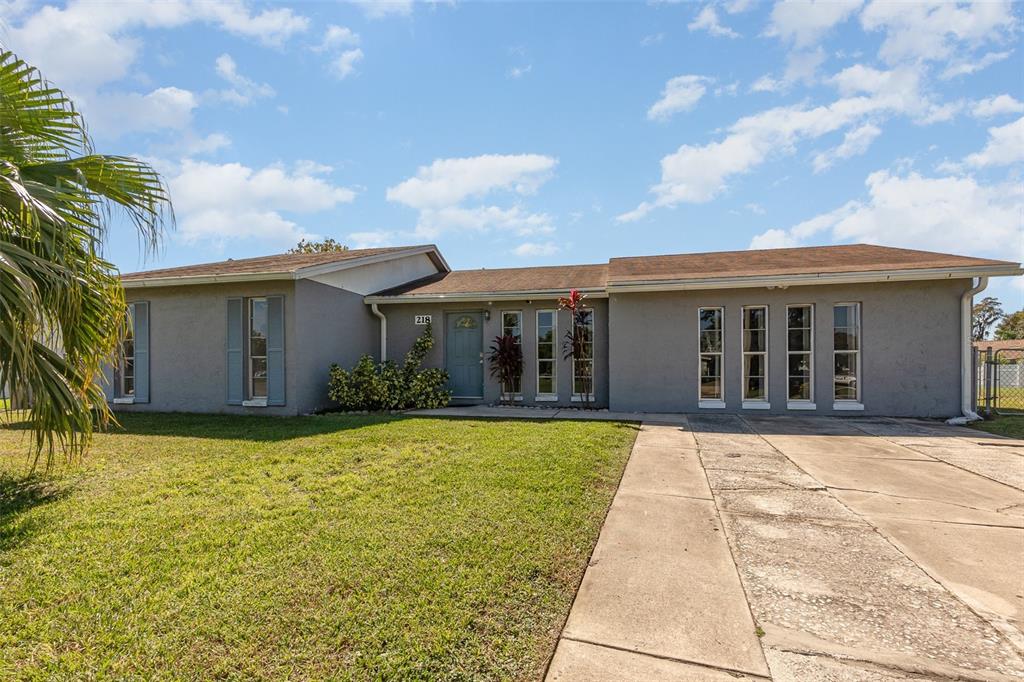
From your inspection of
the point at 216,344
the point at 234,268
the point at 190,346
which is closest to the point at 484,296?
the point at 234,268

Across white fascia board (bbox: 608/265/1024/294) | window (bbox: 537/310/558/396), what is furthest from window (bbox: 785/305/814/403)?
window (bbox: 537/310/558/396)

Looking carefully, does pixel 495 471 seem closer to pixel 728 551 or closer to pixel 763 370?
pixel 728 551

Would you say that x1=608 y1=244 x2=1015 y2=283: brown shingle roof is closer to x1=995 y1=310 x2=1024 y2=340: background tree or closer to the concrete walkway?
the concrete walkway

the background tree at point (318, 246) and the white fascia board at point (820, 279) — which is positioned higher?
the background tree at point (318, 246)

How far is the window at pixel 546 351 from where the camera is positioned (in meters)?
9.98

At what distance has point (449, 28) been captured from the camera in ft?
25.6

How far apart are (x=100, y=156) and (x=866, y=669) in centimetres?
589

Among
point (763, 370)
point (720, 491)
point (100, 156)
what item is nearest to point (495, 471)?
point (720, 491)

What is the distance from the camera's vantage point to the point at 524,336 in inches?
397

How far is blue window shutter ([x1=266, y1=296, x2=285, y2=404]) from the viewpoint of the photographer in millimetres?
8633

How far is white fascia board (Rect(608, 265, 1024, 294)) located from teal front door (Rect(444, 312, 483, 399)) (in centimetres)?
333

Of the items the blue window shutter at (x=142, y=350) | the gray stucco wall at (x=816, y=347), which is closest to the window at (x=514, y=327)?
the gray stucco wall at (x=816, y=347)

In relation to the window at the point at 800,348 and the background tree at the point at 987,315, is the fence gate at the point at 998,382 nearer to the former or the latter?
the window at the point at 800,348

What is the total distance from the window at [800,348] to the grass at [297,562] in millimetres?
5630
